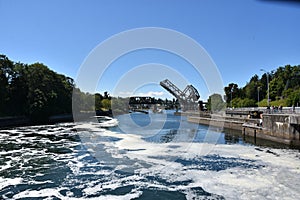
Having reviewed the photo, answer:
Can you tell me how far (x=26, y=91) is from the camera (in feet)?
119

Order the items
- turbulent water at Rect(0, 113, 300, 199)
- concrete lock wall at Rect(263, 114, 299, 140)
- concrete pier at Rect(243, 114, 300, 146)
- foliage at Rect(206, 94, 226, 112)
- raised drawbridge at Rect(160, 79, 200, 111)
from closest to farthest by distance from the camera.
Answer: turbulent water at Rect(0, 113, 300, 199)
concrete pier at Rect(243, 114, 300, 146)
concrete lock wall at Rect(263, 114, 299, 140)
raised drawbridge at Rect(160, 79, 200, 111)
foliage at Rect(206, 94, 226, 112)

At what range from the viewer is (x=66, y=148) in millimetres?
13219

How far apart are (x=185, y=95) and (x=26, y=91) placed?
77.8ft

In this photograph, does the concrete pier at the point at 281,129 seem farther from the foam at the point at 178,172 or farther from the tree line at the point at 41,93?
the tree line at the point at 41,93

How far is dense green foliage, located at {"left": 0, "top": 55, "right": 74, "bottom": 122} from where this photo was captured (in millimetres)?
32594

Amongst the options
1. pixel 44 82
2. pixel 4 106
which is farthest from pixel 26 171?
pixel 44 82

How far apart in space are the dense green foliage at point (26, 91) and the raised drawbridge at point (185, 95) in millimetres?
16763

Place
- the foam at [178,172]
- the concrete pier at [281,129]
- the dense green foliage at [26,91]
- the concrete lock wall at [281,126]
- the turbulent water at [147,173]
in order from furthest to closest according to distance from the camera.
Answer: the dense green foliage at [26,91], the concrete lock wall at [281,126], the concrete pier at [281,129], the foam at [178,172], the turbulent water at [147,173]

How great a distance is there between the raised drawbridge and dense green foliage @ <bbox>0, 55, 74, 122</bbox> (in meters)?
16.8

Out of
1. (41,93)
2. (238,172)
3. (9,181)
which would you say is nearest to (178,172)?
(238,172)

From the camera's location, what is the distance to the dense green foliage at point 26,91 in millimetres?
32594

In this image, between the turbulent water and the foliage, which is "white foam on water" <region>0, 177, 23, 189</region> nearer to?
the turbulent water

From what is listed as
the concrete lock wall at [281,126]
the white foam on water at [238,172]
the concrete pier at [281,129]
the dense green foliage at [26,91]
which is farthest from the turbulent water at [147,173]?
the dense green foliage at [26,91]

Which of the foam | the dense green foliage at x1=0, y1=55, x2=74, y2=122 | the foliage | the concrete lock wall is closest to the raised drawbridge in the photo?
the foliage
